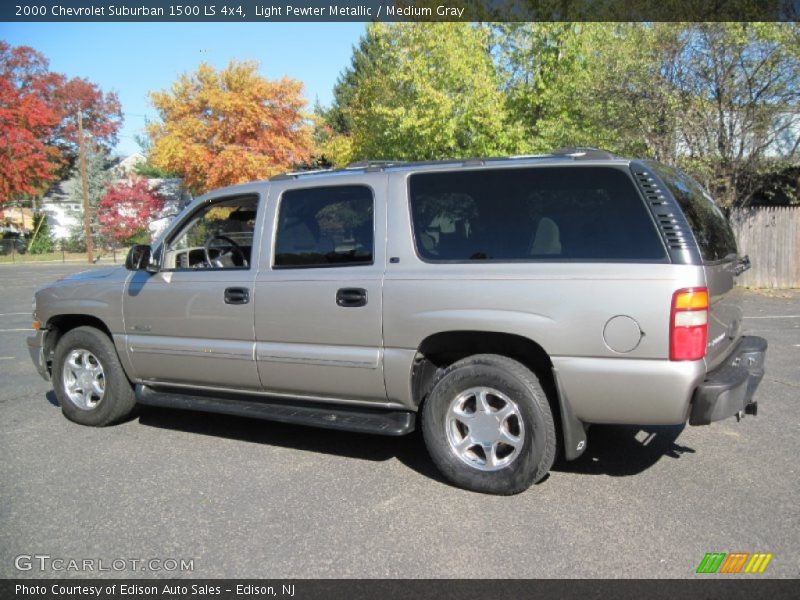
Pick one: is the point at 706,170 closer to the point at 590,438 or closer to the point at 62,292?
the point at 590,438

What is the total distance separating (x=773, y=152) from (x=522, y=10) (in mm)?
6635

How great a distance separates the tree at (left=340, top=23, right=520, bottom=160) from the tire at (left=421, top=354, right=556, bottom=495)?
40.1ft

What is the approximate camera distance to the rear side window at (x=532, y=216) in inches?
150

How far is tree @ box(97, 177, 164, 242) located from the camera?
39.2 m

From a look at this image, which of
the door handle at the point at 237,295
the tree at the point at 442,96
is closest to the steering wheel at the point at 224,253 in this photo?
the door handle at the point at 237,295

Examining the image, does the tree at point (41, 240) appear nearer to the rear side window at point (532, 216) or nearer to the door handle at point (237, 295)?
the door handle at point (237, 295)

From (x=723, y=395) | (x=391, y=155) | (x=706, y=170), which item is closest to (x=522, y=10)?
(x=391, y=155)

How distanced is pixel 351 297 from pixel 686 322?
1996 millimetres

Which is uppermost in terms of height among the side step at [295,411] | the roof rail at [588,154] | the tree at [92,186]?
the tree at [92,186]

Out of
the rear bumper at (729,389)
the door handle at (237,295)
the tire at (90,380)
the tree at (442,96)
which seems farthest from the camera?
the tree at (442,96)

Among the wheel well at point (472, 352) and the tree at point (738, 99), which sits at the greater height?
the tree at point (738, 99)

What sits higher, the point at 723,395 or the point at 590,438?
the point at 723,395

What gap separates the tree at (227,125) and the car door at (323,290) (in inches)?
1014

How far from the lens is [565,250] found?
392 cm
